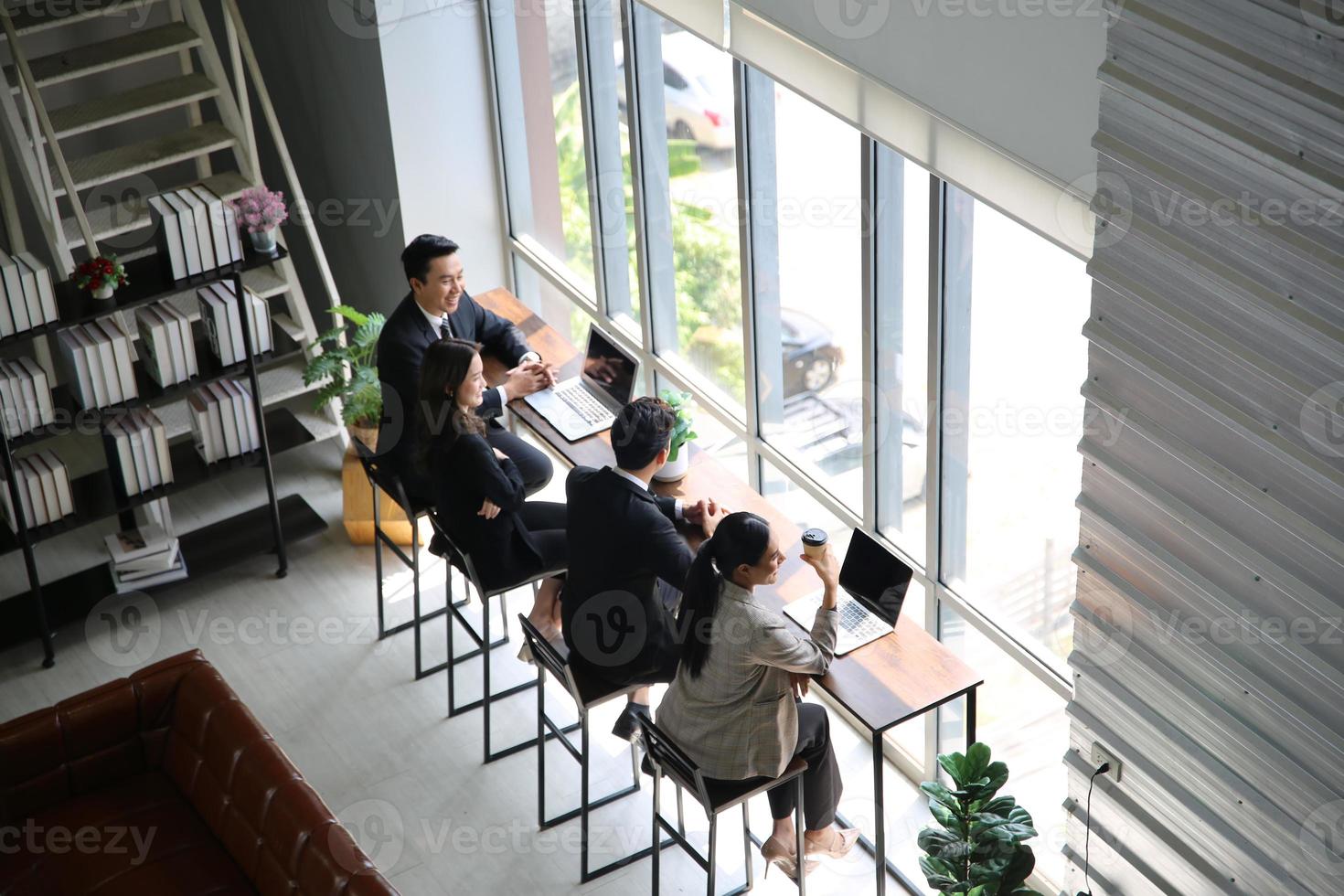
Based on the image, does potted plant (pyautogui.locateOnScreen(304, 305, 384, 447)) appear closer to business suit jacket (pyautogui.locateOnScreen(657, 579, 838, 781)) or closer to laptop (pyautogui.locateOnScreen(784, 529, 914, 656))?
laptop (pyautogui.locateOnScreen(784, 529, 914, 656))

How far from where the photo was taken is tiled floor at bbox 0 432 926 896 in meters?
5.51

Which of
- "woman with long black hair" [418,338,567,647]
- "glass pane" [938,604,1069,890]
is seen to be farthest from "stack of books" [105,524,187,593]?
"glass pane" [938,604,1069,890]

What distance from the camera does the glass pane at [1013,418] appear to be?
4531 millimetres

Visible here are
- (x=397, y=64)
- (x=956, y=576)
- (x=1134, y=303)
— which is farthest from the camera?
(x=397, y=64)

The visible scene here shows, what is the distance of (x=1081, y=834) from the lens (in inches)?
166

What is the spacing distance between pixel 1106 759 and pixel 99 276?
441 cm

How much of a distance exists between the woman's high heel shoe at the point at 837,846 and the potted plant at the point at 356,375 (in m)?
3.01

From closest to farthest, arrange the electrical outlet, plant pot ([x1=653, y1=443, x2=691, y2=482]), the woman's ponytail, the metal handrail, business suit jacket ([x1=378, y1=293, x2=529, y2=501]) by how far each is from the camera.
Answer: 1. the electrical outlet
2. the woman's ponytail
3. plant pot ([x1=653, y1=443, x2=691, y2=482])
4. business suit jacket ([x1=378, y1=293, x2=529, y2=501])
5. the metal handrail

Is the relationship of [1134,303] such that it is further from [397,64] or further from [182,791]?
[397,64]

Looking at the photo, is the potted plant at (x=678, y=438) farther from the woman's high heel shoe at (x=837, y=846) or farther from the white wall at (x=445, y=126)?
the white wall at (x=445, y=126)

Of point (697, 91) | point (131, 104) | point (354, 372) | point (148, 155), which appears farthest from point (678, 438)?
point (131, 104)

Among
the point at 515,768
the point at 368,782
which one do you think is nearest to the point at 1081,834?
the point at 515,768

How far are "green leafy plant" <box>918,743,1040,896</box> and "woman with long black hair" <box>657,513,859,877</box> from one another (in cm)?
51

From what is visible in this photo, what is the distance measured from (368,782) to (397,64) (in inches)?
131
